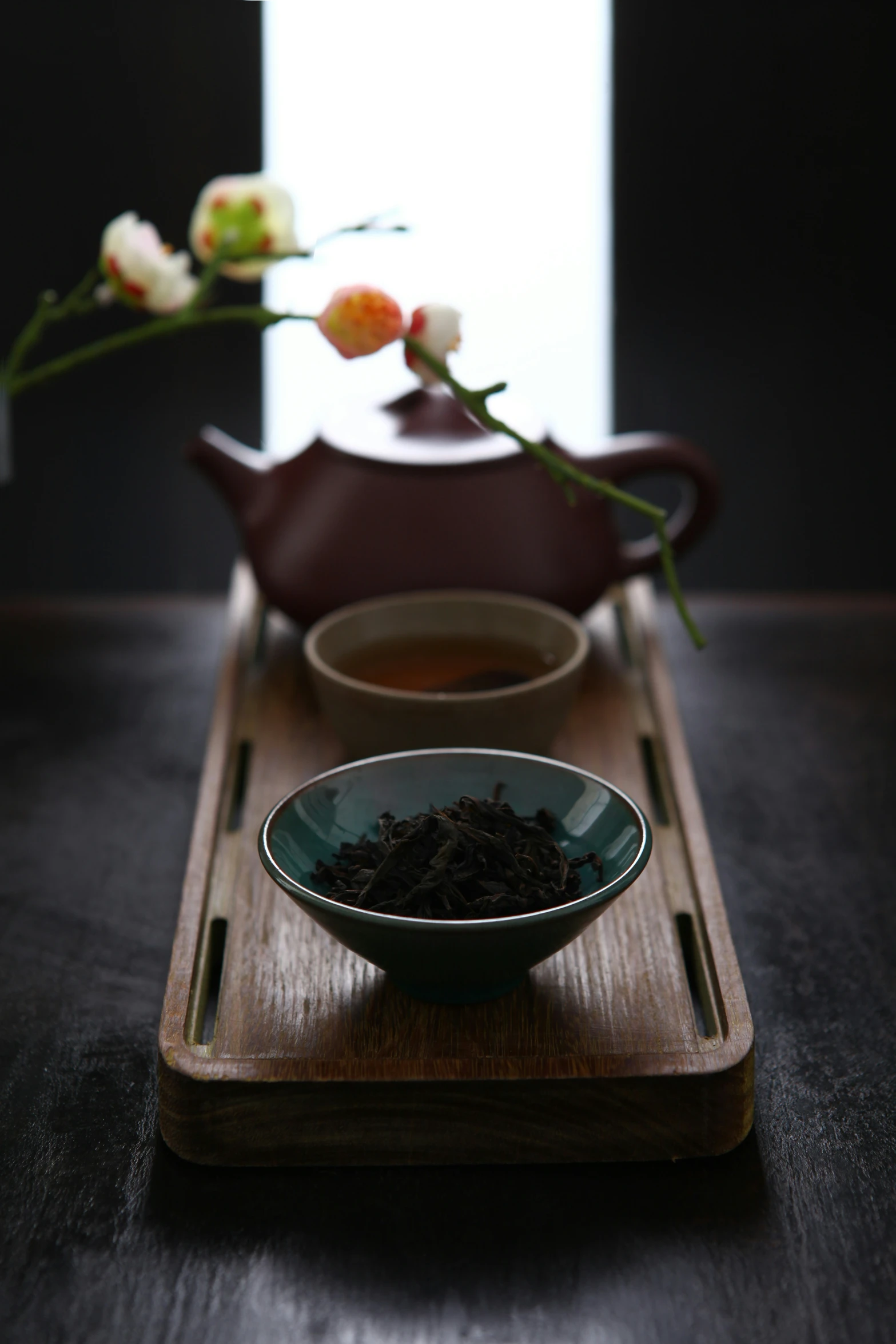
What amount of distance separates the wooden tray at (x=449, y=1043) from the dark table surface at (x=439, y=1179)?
0.01 meters

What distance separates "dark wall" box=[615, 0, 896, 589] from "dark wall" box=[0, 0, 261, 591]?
547mm

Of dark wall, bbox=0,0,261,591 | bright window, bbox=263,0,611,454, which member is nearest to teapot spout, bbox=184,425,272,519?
bright window, bbox=263,0,611,454

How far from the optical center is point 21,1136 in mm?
590

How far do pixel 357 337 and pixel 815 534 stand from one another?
4.70ft

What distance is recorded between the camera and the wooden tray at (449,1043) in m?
0.57

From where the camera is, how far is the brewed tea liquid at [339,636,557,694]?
917mm

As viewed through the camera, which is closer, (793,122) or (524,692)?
(524,692)

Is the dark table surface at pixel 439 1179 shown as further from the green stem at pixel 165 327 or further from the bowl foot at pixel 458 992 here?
the green stem at pixel 165 327

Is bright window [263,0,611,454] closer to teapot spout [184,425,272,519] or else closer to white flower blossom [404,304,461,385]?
teapot spout [184,425,272,519]

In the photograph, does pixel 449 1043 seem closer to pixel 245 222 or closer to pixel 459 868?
pixel 459 868

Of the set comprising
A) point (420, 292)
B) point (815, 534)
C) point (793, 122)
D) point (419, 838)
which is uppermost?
point (793, 122)

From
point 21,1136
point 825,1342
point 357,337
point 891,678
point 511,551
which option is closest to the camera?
point 825,1342

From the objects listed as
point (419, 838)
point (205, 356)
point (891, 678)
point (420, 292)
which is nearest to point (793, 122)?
point (420, 292)

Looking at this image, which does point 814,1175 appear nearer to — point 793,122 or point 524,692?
point 524,692
